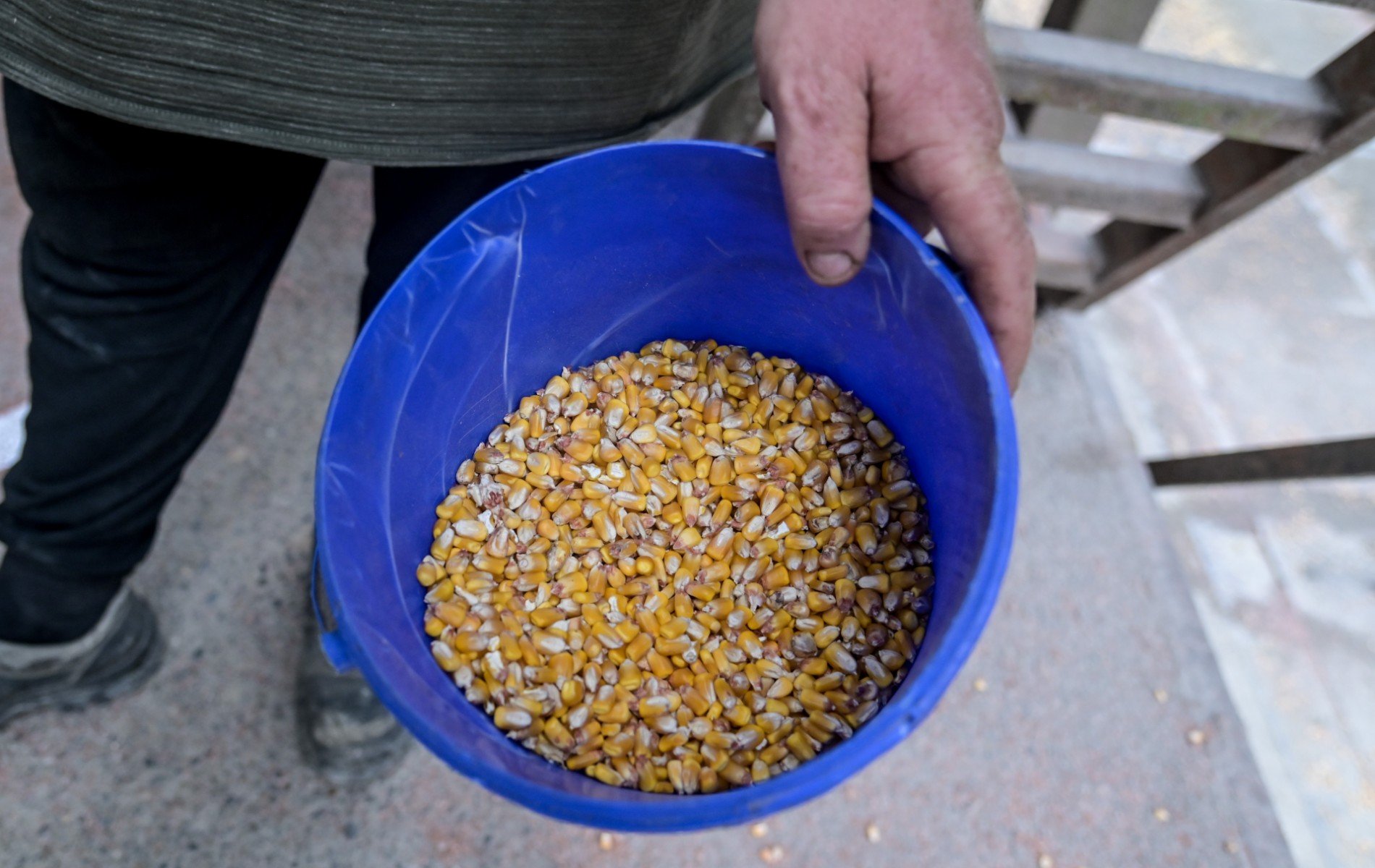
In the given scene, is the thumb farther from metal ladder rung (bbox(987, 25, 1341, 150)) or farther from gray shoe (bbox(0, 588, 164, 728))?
gray shoe (bbox(0, 588, 164, 728))

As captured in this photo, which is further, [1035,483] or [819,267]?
[1035,483]

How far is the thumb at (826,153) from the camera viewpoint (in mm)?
699

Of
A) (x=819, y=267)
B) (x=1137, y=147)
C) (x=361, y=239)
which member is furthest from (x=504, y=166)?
(x=1137, y=147)

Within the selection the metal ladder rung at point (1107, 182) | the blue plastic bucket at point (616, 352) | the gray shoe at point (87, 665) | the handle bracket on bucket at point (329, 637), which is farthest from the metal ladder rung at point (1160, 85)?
the gray shoe at point (87, 665)

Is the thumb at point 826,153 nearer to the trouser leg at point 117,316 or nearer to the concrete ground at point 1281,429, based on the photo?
the trouser leg at point 117,316

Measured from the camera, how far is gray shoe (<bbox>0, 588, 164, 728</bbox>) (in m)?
1.17

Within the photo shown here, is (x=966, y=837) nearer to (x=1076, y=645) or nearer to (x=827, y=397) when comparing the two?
(x=1076, y=645)

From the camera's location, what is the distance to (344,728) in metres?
1.22

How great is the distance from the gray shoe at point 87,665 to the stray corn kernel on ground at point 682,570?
1.95 feet

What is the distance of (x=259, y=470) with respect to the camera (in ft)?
4.87

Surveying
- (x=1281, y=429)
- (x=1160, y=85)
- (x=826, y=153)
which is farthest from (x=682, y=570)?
(x=1281, y=429)

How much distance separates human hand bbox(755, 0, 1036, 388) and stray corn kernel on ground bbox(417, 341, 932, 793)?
→ 26 cm

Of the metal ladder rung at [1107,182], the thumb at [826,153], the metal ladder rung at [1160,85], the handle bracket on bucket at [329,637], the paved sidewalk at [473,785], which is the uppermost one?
the thumb at [826,153]

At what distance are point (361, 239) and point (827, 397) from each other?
1.12m
